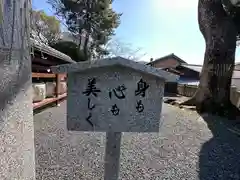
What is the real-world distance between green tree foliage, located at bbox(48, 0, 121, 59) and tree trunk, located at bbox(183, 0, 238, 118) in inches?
489

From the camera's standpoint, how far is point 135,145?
4156 millimetres

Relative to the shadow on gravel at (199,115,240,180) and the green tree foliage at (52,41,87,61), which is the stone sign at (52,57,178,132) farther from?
the green tree foliage at (52,41,87,61)

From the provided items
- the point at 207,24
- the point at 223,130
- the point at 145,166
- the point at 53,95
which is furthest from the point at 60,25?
the point at 145,166

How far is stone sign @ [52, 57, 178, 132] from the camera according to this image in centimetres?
171

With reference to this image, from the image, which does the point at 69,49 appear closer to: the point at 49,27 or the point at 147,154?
the point at 49,27

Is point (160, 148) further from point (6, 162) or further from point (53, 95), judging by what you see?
point (53, 95)

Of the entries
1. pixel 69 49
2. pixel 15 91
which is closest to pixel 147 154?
pixel 15 91

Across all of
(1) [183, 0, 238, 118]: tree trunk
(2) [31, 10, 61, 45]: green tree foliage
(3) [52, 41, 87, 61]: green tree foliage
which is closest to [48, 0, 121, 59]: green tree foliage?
(2) [31, 10, 61, 45]: green tree foliage

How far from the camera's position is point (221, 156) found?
3.74 meters

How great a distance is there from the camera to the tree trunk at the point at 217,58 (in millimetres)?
7863

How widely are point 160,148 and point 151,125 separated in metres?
2.43

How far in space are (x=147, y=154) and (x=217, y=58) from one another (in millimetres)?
5783

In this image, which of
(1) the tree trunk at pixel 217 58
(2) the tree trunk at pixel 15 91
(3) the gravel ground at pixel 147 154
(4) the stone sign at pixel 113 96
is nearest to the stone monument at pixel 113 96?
(4) the stone sign at pixel 113 96

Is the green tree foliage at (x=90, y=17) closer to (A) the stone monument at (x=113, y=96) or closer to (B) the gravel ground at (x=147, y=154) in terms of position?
(B) the gravel ground at (x=147, y=154)
